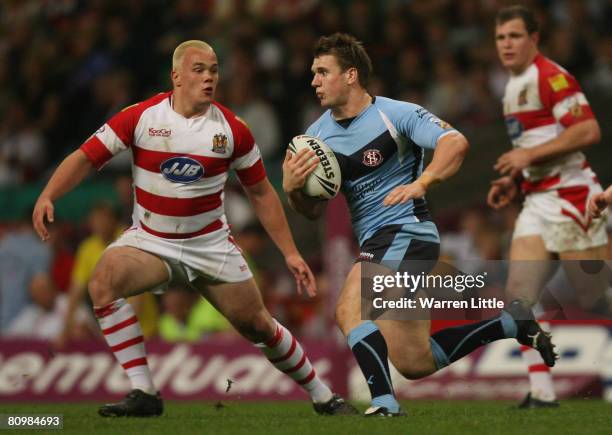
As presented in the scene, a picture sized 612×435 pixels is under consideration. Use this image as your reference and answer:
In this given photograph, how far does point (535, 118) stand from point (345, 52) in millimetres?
1732

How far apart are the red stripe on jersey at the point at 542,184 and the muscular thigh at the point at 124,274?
8.66 feet

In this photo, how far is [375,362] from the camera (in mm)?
6988

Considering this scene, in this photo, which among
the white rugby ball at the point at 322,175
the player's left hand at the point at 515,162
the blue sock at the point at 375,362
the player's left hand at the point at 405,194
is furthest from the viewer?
the player's left hand at the point at 515,162

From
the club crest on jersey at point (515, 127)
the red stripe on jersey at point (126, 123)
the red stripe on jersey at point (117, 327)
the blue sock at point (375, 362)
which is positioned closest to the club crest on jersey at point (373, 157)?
the blue sock at point (375, 362)

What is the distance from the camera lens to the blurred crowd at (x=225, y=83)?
41.3 feet

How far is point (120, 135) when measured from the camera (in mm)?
7770

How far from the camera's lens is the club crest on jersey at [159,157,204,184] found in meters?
7.79

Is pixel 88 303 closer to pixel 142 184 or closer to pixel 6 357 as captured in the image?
pixel 6 357

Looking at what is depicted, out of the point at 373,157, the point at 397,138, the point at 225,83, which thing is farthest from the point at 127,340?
the point at 225,83

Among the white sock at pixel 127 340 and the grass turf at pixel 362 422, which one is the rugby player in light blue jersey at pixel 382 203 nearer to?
the grass turf at pixel 362 422

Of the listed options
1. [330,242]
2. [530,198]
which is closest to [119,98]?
[330,242]

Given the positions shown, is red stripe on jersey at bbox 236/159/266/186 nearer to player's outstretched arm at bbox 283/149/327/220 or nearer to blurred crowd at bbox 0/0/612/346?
player's outstretched arm at bbox 283/149/327/220

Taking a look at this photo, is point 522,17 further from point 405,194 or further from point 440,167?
point 405,194

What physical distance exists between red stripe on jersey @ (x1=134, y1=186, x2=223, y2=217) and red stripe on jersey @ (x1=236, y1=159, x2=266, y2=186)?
0.26 m
